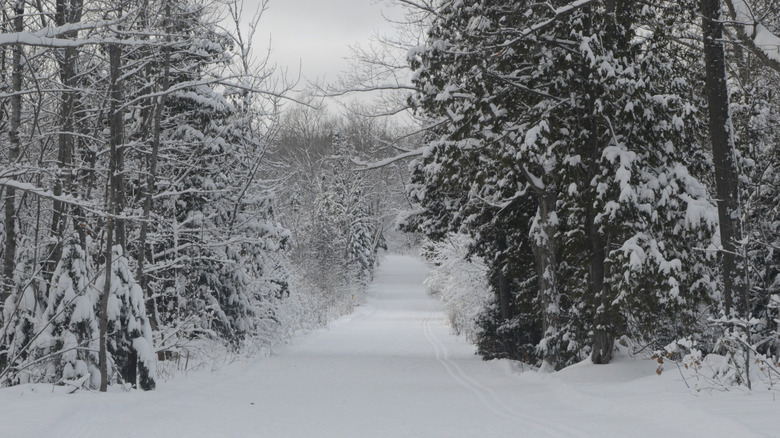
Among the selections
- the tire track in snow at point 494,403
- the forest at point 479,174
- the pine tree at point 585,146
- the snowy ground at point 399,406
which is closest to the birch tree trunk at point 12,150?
the forest at point 479,174

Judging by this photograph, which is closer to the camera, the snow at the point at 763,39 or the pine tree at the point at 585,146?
the snow at the point at 763,39

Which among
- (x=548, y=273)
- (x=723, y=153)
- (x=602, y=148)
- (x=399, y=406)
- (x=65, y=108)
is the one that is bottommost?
(x=399, y=406)

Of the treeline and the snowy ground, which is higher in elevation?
the treeline

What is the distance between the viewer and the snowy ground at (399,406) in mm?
8367

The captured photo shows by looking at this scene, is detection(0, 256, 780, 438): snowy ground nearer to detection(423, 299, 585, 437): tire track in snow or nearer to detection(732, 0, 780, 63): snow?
detection(423, 299, 585, 437): tire track in snow

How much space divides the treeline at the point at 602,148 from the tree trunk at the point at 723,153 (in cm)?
2

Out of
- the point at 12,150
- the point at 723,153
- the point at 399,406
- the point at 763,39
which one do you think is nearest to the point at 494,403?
the point at 399,406

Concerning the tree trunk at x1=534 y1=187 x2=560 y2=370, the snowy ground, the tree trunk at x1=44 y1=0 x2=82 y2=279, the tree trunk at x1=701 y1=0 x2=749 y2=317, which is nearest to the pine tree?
the tree trunk at x1=534 y1=187 x2=560 y2=370

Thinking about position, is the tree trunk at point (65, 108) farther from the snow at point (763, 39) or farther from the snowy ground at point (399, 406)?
the snow at point (763, 39)

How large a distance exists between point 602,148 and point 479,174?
2.56 metres

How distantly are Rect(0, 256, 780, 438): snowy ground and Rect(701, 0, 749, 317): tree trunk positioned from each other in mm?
1913

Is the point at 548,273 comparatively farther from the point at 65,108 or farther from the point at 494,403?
the point at 65,108

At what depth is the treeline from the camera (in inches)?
488

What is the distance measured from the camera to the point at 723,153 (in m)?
11.3
